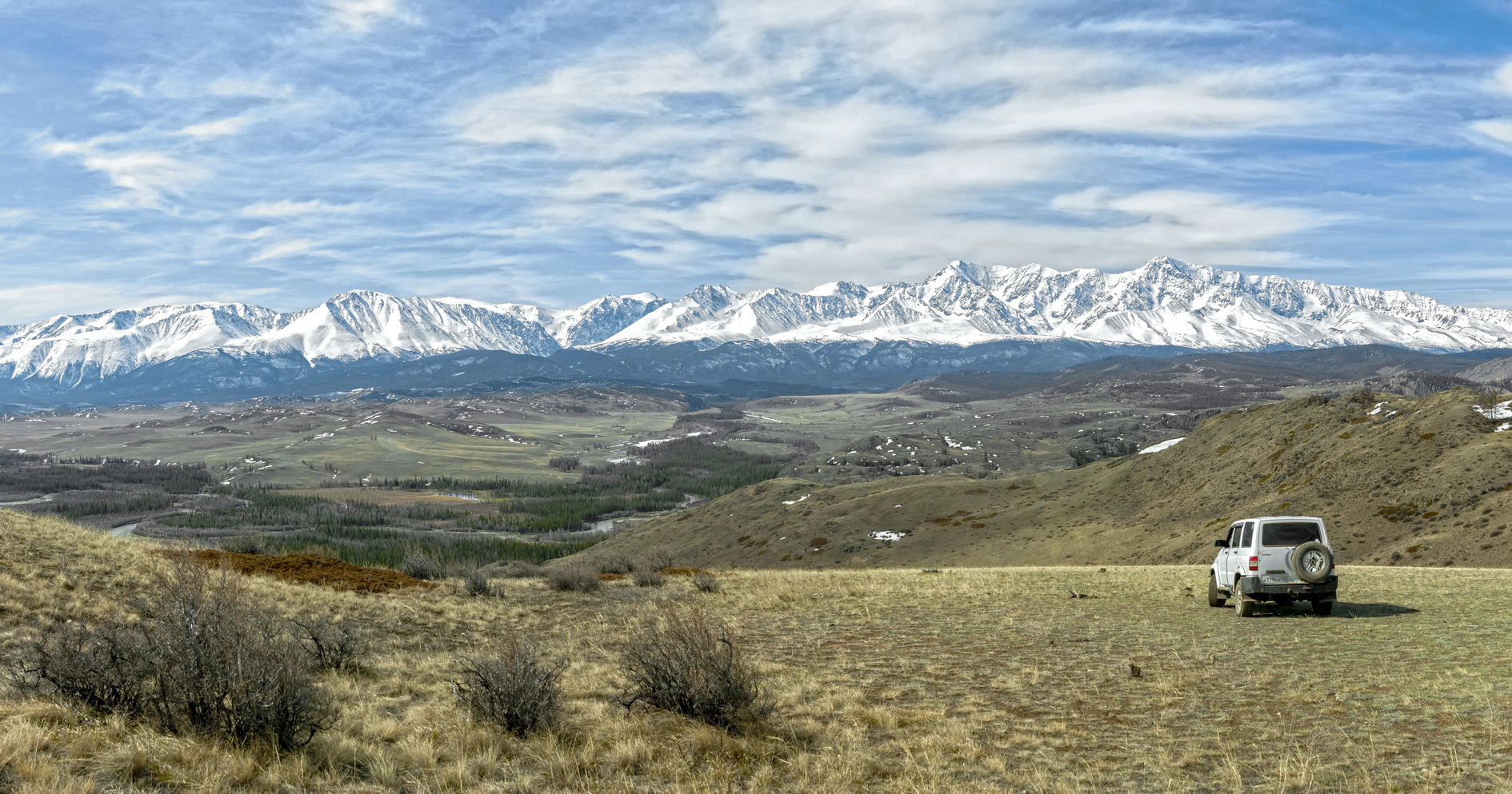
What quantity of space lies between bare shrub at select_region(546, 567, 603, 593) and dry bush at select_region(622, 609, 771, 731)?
18469 millimetres

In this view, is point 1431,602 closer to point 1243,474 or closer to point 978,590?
point 978,590

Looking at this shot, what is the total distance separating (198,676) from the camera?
385 inches

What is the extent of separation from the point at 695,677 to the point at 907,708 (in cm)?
372

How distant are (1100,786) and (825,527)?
8735 centimetres

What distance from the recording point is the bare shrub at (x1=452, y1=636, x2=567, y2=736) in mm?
11156

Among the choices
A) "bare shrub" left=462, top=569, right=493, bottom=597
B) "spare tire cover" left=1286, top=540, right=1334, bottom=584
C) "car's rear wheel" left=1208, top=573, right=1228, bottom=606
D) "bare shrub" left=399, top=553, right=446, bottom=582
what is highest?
"spare tire cover" left=1286, top=540, right=1334, bottom=584

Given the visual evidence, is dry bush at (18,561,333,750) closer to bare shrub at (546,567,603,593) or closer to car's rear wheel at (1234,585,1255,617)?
bare shrub at (546,567,603,593)

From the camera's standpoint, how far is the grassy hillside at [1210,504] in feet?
161

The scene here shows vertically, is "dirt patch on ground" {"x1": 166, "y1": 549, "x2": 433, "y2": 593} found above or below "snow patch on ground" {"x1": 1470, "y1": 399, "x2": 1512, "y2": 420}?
below

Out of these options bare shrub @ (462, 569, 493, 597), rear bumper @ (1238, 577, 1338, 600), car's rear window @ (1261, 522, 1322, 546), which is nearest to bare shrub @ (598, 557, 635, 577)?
bare shrub @ (462, 569, 493, 597)

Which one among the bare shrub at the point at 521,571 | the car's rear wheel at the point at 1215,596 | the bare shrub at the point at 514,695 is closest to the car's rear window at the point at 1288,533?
the car's rear wheel at the point at 1215,596

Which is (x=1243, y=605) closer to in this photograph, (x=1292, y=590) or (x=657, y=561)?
(x=1292, y=590)

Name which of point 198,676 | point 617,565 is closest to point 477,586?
point 617,565

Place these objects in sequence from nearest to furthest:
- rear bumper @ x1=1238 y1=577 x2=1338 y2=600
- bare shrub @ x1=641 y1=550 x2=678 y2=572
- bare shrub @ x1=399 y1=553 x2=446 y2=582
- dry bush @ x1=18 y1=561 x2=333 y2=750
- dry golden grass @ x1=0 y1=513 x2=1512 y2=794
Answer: dry golden grass @ x1=0 y1=513 x2=1512 y2=794, dry bush @ x1=18 y1=561 x2=333 y2=750, rear bumper @ x1=1238 y1=577 x2=1338 y2=600, bare shrub @ x1=399 y1=553 x2=446 y2=582, bare shrub @ x1=641 y1=550 x2=678 y2=572
